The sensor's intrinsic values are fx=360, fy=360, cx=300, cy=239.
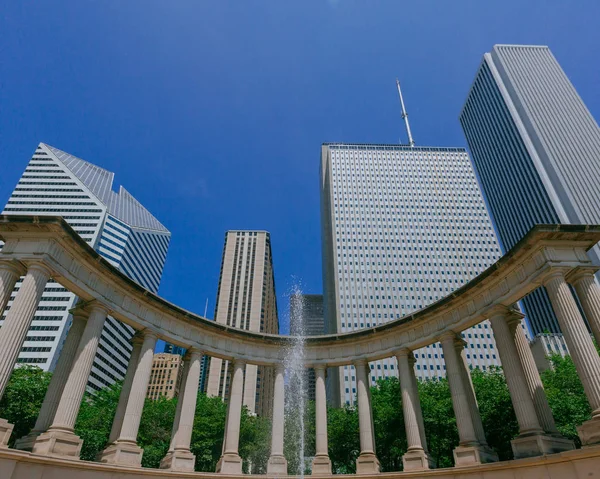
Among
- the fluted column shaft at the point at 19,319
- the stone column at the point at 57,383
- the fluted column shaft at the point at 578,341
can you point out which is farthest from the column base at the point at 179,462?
the fluted column shaft at the point at 578,341

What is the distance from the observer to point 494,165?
579 ft

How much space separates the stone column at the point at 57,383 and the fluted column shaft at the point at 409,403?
26.2m

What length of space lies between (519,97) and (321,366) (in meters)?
168

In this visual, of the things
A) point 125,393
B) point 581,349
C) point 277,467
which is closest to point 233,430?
point 277,467

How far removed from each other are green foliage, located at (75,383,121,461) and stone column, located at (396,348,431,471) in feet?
93.9

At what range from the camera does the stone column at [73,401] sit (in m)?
21.8

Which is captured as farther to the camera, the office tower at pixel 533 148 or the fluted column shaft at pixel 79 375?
the office tower at pixel 533 148

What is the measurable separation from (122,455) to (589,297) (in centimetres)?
3258

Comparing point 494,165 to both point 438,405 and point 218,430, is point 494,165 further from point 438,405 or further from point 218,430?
point 218,430

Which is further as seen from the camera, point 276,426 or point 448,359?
point 276,426

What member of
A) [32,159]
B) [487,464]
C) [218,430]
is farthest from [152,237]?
[487,464]

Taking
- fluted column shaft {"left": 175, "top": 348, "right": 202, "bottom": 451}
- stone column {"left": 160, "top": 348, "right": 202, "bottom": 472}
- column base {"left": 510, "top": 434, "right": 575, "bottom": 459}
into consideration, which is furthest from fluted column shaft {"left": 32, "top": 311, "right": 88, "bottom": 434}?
column base {"left": 510, "top": 434, "right": 575, "bottom": 459}

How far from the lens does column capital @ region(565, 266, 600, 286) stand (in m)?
22.9

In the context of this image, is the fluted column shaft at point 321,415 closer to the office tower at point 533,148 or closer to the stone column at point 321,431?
the stone column at point 321,431
